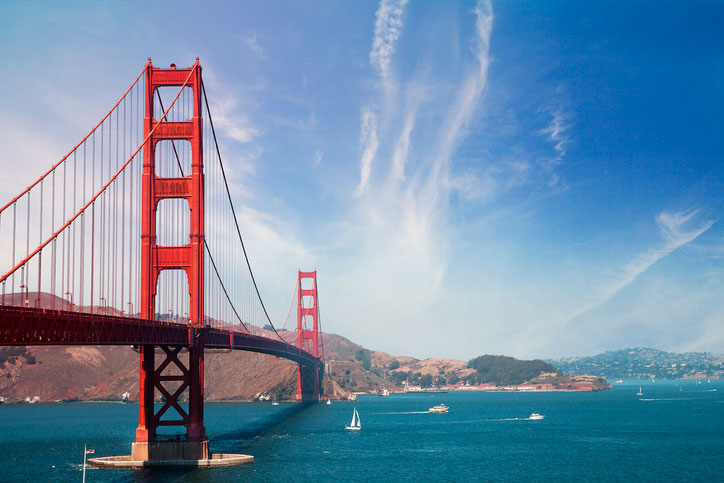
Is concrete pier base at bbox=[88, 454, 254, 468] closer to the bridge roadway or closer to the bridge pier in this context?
the bridge pier

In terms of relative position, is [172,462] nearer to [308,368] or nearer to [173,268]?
[173,268]

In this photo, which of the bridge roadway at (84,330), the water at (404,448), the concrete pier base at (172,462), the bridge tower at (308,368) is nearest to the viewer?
the bridge roadway at (84,330)

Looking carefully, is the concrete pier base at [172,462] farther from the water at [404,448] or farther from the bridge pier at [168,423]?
the water at [404,448]

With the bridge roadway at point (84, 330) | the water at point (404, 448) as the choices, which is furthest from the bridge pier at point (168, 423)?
the bridge roadway at point (84, 330)

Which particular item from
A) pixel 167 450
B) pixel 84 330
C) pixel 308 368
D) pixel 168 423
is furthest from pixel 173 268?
pixel 308 368

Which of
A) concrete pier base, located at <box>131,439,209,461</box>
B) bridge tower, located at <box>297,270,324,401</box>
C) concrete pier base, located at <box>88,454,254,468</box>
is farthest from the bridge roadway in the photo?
bridge tower, located at <box>297,270,324,401</box>

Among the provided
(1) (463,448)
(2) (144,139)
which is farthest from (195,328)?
(1) (463,448)
